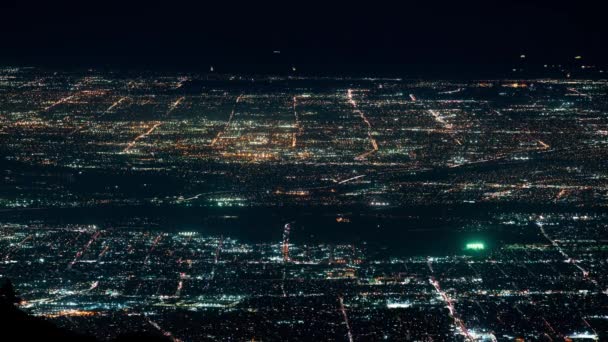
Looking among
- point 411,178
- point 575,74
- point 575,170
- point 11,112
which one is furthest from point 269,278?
point 575,74

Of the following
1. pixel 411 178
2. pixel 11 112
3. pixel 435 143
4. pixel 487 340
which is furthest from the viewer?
pixel 11 112

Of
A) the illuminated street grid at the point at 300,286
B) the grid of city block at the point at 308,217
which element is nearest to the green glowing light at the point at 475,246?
the grid of city block at the point at 308,217

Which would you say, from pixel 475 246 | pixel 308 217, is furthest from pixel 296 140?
pixel 475 246

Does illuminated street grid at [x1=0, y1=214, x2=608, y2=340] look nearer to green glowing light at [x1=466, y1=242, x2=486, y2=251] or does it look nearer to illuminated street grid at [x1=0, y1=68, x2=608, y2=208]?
green glowing light at [x1=466, y1=242, x2=486, y2=251]

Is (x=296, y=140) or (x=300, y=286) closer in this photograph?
(x=300, y=286)

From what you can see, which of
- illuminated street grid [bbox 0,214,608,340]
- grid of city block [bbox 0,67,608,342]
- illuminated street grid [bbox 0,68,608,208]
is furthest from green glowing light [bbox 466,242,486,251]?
illuminated street grid [bbox 0,68,608,208]

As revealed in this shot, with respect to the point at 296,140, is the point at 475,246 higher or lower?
higher

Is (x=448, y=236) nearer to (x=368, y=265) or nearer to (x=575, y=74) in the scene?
(x=368, y=265)

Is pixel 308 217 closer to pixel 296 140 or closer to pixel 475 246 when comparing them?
pixel 475 246

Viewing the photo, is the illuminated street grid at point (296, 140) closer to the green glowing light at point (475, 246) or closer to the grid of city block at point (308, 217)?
the grid of city block at point (308, 217)
